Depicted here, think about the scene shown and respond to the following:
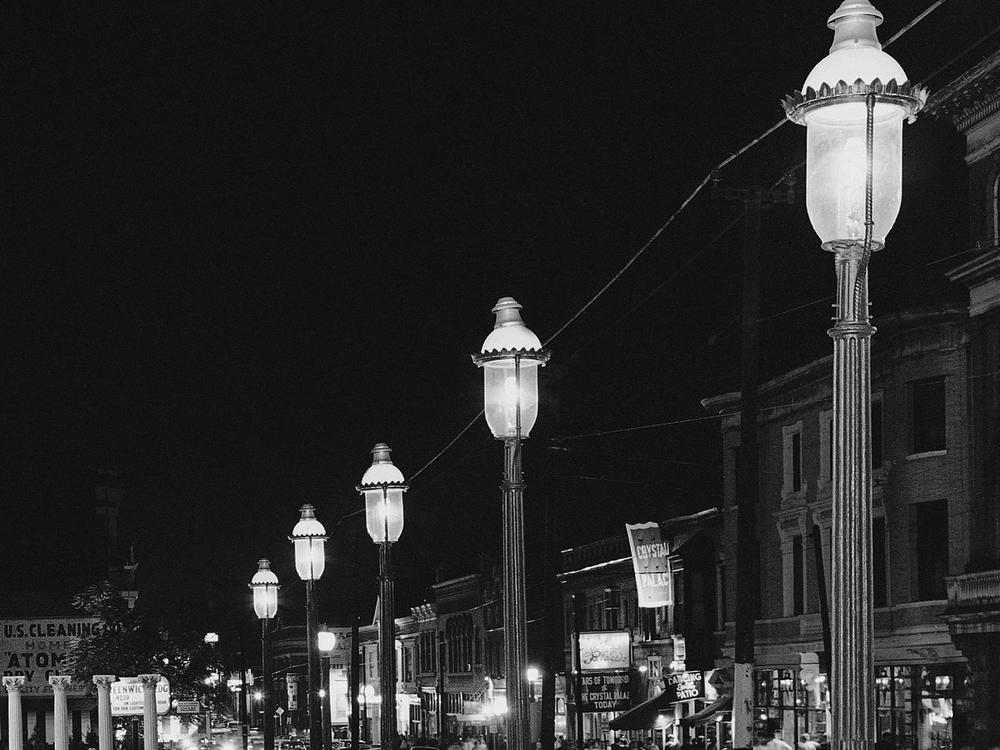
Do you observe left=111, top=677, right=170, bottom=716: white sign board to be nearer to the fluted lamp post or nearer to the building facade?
the building facade

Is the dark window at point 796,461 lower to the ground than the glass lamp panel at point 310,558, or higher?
higher

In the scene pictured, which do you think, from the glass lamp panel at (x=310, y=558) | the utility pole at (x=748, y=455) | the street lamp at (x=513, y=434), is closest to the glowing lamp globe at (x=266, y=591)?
the glass lamp panel at (x=310, y=558)

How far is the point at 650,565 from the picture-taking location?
156 feet

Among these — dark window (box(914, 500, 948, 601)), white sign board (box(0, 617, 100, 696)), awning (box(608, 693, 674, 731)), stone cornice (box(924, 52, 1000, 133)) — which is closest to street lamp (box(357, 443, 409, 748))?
stone cornice (box(924, 52, 1000, 133))

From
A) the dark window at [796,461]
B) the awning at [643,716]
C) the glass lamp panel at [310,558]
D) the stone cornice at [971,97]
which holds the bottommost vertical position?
the awning at [643,716]

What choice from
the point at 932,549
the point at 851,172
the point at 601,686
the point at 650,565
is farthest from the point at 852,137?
the point at 601,686

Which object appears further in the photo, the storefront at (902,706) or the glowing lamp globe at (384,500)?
the storefront at (902,706)

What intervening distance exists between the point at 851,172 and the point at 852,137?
0.20 m

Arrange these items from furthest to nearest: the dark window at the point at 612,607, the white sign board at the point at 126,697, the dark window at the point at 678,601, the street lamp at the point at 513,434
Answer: the dark window at the point at 612,607
the dark window at the point at 678,601
the white sign board at the point at 126,697
the street lamp at the point at 513,434

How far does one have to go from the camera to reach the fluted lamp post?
7941 millimetres

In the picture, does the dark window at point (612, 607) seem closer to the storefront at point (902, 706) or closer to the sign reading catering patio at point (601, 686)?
the sign reading catering patio at point (601, 686)

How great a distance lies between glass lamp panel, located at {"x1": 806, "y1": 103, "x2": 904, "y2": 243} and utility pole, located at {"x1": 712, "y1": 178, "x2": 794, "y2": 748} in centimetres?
1225

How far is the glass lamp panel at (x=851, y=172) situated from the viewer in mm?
8305

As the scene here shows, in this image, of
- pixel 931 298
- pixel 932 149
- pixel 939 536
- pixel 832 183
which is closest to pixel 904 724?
pixel 939 536
